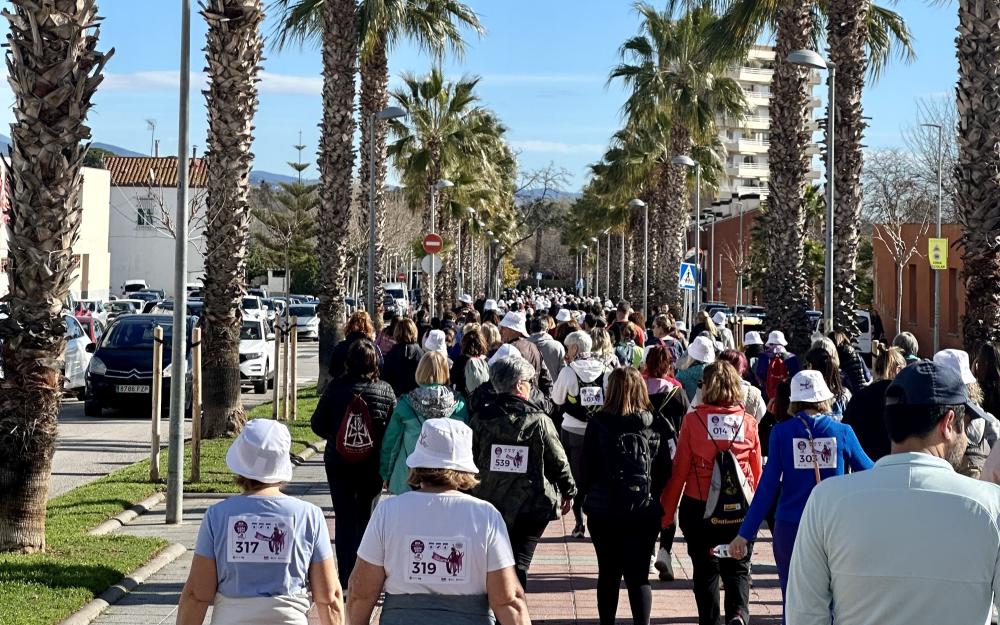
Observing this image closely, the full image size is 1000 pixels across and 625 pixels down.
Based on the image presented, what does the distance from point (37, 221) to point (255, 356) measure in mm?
18015

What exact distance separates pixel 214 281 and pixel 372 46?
51.9 feet

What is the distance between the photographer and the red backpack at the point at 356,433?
8.97 metres

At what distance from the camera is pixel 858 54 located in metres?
23.0

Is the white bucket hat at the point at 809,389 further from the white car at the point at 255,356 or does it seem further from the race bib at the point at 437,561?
the white car at the point at 255,356

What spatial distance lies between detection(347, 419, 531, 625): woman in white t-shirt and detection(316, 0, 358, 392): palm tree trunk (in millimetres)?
21151

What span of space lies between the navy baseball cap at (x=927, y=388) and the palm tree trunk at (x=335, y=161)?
2224cm

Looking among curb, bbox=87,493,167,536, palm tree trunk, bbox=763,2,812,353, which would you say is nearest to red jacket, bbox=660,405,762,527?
curb, bbox=87,493,167,536

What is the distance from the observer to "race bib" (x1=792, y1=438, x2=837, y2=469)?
7164mm

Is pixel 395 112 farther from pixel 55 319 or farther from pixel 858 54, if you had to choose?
pixel 55 319

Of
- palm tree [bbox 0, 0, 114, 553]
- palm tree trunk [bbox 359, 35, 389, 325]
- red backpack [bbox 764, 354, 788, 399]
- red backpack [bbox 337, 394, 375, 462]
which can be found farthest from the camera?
palm tree trunk [bbox 359, 35, 389, 325]

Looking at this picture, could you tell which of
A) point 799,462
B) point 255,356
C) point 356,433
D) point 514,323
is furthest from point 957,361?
point 255,356

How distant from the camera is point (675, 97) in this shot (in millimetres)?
43625

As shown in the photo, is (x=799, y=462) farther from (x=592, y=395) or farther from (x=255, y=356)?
(x=255, y=356)

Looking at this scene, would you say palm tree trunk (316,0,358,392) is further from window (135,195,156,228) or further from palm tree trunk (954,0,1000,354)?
palm tree trunk (954,0,1000,354)
